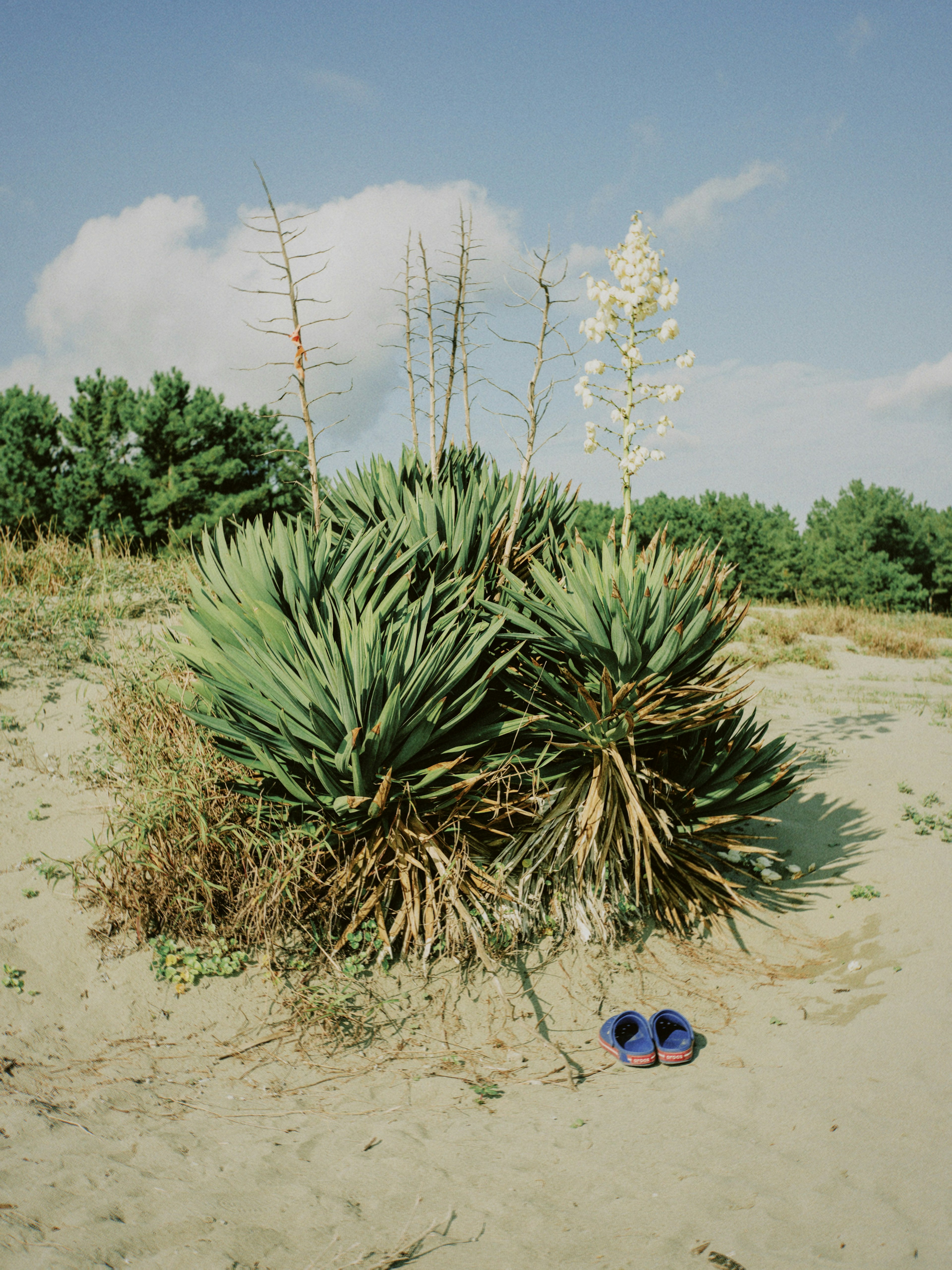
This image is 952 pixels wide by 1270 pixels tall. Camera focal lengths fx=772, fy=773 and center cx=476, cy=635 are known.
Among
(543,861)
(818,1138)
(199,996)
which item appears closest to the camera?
(818,1138)

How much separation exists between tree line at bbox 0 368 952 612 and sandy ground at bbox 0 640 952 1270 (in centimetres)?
1064

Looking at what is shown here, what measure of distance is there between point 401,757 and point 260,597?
1285 millimetres

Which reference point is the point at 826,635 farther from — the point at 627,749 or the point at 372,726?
the point at 372,726

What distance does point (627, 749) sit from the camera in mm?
4125

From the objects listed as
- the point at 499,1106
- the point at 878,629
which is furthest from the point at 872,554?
the point at 499,1106

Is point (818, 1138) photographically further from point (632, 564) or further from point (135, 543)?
point (135, 543)

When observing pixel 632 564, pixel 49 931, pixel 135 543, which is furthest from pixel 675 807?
pixel 135 543

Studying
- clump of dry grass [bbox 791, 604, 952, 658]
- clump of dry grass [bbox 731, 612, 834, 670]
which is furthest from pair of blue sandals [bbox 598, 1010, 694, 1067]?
clump of dry grass [bbox 791, 604, 952, 658]

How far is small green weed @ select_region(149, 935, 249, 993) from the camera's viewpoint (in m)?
3.62

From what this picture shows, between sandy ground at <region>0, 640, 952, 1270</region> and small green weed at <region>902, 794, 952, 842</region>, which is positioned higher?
small green weed at <region>902, 794, 952, 842</region>

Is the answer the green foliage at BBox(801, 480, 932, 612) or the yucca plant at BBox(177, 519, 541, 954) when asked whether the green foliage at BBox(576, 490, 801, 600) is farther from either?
the yucca plant at BBox(177, 519, 541, 954)

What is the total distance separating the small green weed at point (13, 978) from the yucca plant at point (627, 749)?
2.26 meters

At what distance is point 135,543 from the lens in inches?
599

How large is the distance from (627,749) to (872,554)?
17208 mm
